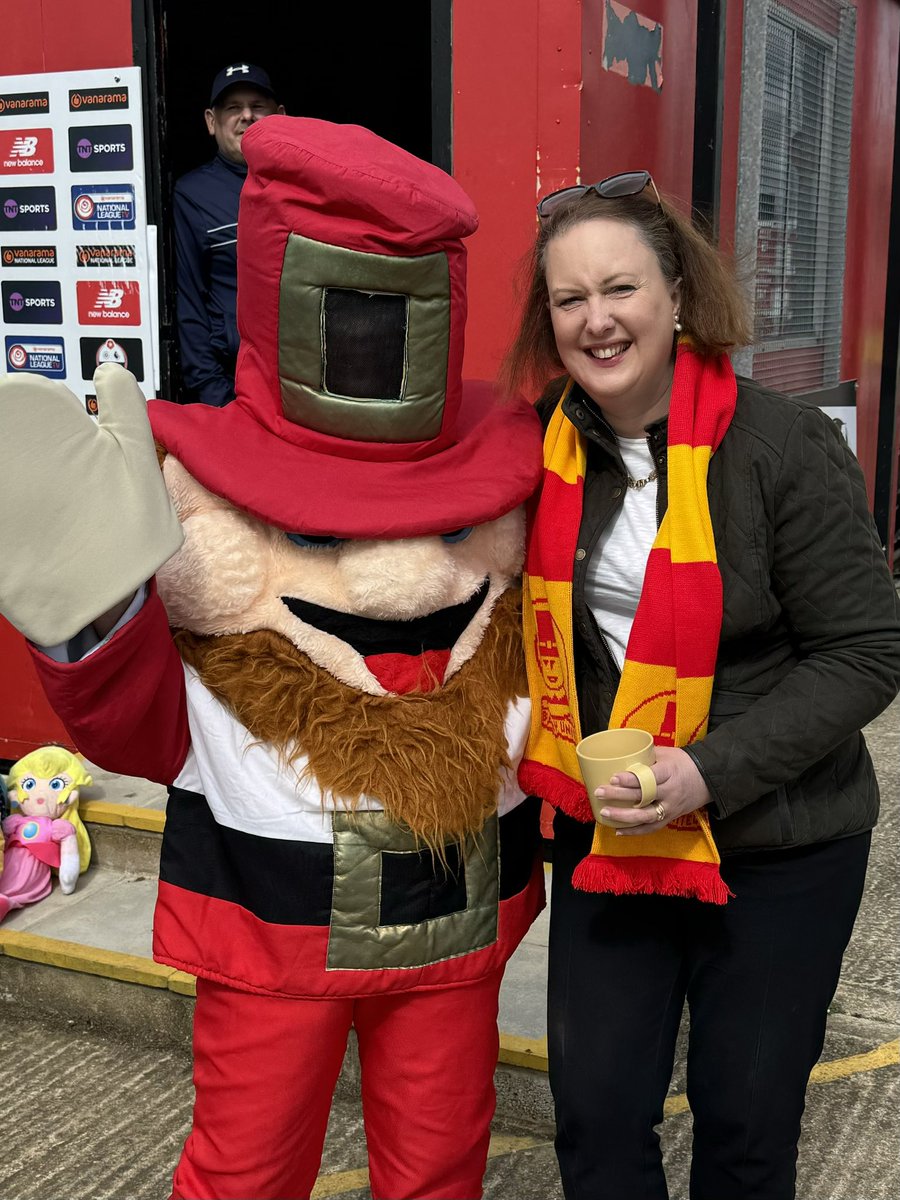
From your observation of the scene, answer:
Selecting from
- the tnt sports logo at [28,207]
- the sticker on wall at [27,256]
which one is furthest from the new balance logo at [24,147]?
the sticker on wall at [27,256]

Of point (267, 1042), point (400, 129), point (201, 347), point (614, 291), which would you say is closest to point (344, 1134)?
point (267, 1042)

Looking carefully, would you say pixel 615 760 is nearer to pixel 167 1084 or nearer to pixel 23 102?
pixel 167 1084

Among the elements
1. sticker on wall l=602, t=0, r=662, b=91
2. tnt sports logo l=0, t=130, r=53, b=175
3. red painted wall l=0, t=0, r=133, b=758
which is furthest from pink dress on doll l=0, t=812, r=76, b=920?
sticker on wall l=602, t=0, r=662, b=91

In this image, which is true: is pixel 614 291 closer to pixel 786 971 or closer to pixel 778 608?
pixel 778 608

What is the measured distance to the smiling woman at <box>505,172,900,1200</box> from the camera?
197 cm

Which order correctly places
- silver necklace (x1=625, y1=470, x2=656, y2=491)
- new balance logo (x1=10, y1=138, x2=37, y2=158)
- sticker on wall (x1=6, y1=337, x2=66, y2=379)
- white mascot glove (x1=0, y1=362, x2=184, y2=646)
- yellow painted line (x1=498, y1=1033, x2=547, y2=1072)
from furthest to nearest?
1. sticker on wall (x1=6, y1=337, x2=66, y2=379)
2. new balance logo (x1=10, y1=138, x2=37, y2=158)
3. yellow painted line (x1=498, y1=1033, x2=547, y2=1072)
4. silver necklace (x1=625, y1=470, x2=656, y2=491)
5. white mascot glove (x1=0, y1=362, x2=184, y2=646)

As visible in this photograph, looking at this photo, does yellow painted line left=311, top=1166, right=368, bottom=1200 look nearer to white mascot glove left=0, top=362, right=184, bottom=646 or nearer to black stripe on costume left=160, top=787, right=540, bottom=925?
black stripe on costume left=160, top=787, right=540, bottom=925

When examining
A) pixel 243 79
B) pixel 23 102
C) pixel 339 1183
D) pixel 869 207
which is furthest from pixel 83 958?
pixel 869 207

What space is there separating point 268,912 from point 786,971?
34.2 inches

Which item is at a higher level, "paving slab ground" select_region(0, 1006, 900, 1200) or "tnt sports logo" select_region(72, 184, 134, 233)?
"tnt sports logo" select_region(72, 184, 134, 233)

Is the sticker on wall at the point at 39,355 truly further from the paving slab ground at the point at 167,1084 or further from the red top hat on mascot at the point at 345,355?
the red top hat on mascot at the point at 345,355

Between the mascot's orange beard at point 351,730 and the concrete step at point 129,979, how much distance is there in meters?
1.33

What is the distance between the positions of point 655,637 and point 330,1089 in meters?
0.94

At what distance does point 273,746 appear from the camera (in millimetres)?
2039
